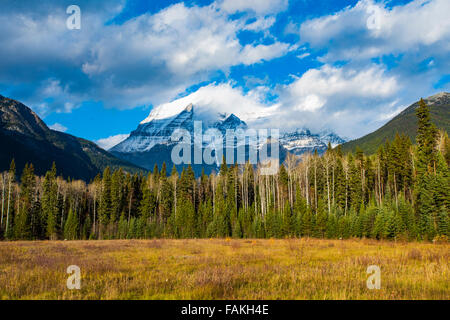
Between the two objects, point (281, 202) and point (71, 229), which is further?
point (281, 202)

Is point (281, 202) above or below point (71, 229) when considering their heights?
above

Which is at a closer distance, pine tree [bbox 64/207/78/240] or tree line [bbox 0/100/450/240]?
tree line [bbox 0/100/450/240]

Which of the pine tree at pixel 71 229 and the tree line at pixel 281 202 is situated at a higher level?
the tree line at pixel 281 202

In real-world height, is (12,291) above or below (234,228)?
above

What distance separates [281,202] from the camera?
58.2 metres

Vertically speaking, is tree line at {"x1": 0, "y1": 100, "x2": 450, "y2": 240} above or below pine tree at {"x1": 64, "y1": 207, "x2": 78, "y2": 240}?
above

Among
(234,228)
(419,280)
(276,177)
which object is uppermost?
(276,177)

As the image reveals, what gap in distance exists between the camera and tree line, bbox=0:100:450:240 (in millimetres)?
35550

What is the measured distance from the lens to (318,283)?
810 centimetres

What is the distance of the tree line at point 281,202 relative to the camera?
35550 mm

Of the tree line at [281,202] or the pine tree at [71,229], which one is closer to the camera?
the tree line at [281,202]
